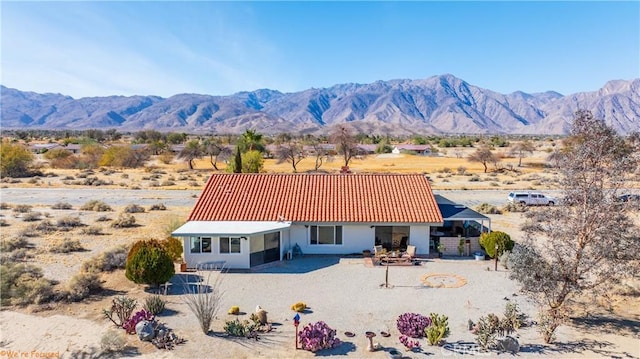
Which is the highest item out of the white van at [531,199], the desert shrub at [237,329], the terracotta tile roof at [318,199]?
the terracotta tile roof at [318,199]

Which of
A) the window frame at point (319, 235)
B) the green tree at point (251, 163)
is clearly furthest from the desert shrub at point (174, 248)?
the green tree at point (251, 163)

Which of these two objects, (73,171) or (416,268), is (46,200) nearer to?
(73,171)

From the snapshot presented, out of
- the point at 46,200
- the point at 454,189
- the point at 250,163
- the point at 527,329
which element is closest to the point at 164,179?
the point at 250,163

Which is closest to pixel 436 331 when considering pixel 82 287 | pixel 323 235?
pixel 323 235

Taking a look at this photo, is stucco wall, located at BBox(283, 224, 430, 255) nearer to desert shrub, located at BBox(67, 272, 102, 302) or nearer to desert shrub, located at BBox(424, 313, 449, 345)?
desert shrub, located at BBox(424, 313, 449, 345)

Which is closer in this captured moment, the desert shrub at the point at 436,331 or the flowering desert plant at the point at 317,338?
the flowering desert plant at the point at 317,338

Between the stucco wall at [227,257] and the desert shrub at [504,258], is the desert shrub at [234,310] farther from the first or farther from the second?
the desert shrub at [504,258]

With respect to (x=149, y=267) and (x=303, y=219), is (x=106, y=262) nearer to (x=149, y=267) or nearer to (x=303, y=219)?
(x=149, y=267)
